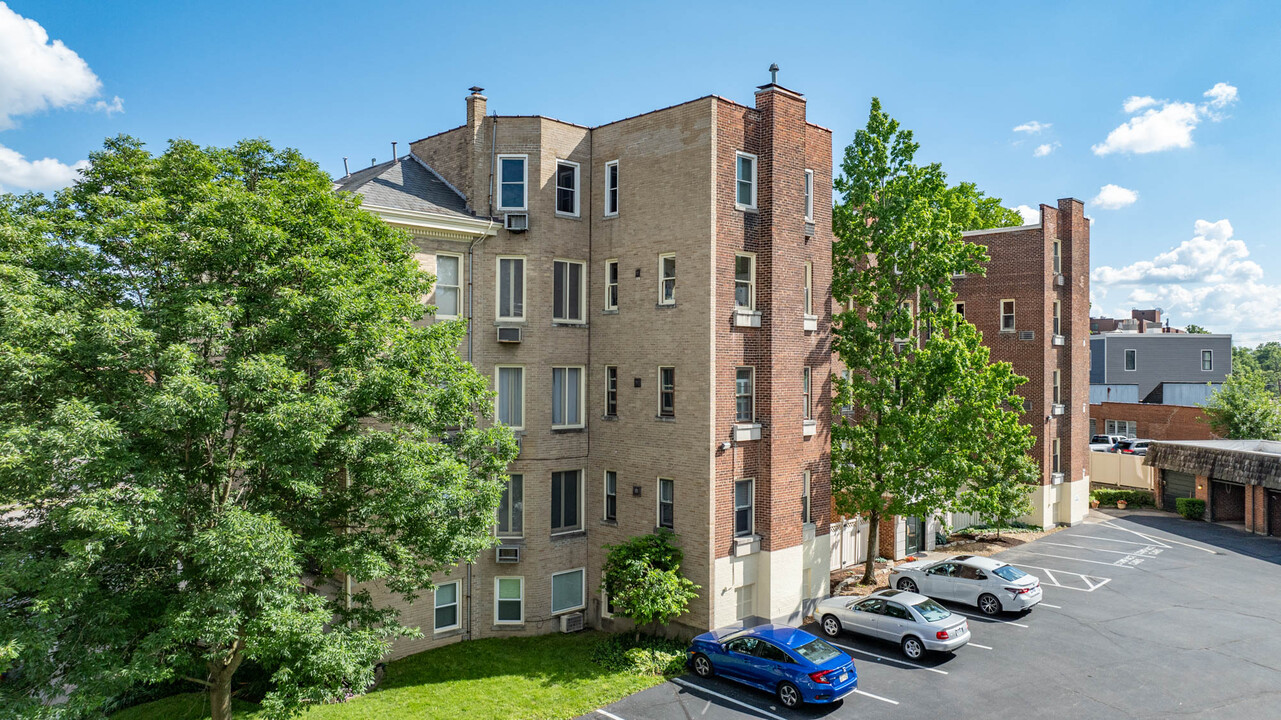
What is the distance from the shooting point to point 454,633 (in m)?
21.5

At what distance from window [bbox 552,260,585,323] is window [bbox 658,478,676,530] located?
5.97 metres

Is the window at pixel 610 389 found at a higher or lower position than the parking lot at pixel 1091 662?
higher

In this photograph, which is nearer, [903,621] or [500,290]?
[903,621]

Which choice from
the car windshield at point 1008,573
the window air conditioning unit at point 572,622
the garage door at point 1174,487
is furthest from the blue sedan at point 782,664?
the garage door at point 1174,487

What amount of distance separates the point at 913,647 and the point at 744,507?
5.93m

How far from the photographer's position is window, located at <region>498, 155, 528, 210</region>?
22719 mm

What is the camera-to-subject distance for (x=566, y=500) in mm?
23078

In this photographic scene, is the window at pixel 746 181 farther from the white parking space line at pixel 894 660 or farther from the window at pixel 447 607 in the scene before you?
the window at pixel 447 607

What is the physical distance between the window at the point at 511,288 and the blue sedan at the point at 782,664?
1113 cm

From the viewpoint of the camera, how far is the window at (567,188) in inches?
915

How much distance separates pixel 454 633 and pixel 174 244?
1350cm

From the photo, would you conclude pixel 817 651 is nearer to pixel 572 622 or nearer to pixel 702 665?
pixel 702 665

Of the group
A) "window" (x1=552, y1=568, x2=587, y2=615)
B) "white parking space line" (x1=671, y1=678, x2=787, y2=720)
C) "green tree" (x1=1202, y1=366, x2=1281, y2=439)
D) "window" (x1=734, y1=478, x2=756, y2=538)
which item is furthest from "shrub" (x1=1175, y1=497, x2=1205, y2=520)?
"window" (x1=552, y1=568, x2=587, y2=615)

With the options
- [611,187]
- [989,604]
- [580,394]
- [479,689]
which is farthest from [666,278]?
[989,604]
